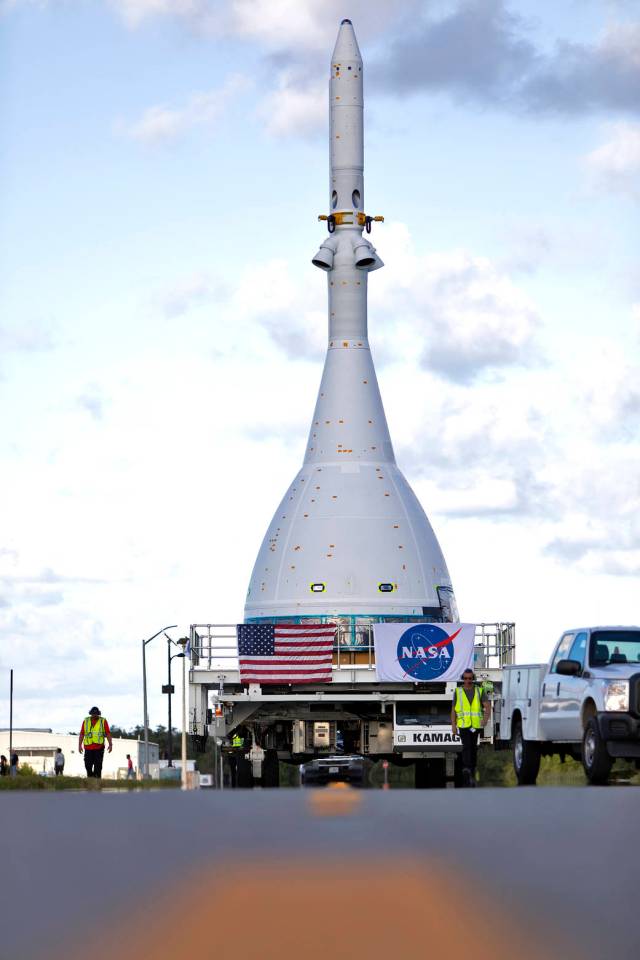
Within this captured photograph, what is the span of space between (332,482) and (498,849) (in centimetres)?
4282

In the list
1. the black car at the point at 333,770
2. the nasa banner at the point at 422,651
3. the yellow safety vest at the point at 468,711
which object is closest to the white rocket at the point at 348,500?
the nasa banner at the point at 422,651

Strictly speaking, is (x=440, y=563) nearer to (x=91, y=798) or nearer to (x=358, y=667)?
(x=358, y=667)

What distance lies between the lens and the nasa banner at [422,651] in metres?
48.5

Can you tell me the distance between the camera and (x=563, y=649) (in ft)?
77.5

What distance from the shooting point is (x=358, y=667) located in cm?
4856

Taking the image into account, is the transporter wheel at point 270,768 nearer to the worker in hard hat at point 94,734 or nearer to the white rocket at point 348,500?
the white rocket at point 348,500

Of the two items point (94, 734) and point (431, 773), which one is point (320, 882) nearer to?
point (94, 734)

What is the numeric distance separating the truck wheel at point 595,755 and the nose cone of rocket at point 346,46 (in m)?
41.1

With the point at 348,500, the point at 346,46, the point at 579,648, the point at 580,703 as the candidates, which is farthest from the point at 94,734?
the point at 346,46

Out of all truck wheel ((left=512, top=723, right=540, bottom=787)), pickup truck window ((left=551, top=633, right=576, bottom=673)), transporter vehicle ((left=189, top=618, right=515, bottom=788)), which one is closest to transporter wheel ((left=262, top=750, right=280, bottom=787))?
transporter vehicle ((left=189, top=618, right=515, bottom=788))

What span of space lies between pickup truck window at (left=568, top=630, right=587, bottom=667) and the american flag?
2489 cm

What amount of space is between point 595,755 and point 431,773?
31.2 meters

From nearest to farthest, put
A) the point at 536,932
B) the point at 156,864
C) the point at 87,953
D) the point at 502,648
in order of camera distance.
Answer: the point at 87,953 < the point at 536,932 < the point at 156,864 < the point at 502,648

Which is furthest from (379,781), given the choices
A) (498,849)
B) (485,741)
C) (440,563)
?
(498,849)
